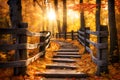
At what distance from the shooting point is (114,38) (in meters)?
10.5

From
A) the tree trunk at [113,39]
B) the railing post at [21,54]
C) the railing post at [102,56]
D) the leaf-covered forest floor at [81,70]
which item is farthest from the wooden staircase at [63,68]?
the tree trunk at [113,39]

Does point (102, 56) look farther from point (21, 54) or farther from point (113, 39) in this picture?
point (21, 54)

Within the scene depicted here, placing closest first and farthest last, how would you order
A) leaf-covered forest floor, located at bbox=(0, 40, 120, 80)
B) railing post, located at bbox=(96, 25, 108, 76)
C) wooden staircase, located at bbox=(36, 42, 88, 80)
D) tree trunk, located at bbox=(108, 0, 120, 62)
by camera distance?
leaf-covered forest floor, located at bbox=(0, 40, 120, 80) → railing post, located at bbox=(96, 25, 108, 76) → wooden staircase, located at bbox=(36, 42, 88, 80) → tree trunk, located at bbox=(108, 0, 120, 62)

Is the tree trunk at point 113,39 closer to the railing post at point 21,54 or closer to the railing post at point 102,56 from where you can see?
the railing post at point 102,56

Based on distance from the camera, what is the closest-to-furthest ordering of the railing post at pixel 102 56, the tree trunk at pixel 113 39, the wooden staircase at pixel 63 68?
the railing post at pixel 102 56 < the wooden staircase at pixel 63 68 < the tree trunk at pixel 113 39

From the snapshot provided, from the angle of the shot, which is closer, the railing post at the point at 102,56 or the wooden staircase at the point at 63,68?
the railing post at the point at 102,56

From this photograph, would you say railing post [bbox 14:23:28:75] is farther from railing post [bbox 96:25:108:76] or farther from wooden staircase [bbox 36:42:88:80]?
railing post [bbox 96:25:108:76]

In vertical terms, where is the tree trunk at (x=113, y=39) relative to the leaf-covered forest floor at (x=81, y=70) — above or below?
above

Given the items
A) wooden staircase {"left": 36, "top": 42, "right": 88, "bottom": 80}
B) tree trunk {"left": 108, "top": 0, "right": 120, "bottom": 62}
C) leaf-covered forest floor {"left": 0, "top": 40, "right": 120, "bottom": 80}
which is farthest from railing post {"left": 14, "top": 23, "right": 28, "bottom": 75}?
tree trunk {"left": 108, "top": 0, "right": 120, "bottom": 62}

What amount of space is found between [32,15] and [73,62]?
11931mm

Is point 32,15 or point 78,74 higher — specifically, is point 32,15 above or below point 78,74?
above

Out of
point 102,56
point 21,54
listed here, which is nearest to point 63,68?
point 102,56

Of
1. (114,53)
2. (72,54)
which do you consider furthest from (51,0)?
(114,53)

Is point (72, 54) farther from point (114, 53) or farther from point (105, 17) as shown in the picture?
point (105, 17)
